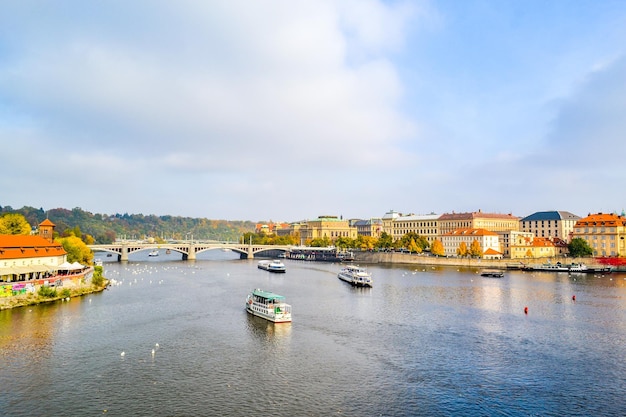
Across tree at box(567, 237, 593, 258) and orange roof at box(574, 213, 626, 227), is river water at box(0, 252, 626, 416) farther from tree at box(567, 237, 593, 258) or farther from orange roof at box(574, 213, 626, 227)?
orange roof at box(574, 213, 626, 227)

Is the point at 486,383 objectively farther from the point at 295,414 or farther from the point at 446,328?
the point at 446,328

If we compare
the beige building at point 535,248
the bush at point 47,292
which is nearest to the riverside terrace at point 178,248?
the bush at point 47,292

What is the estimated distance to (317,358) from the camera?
37.3 metres

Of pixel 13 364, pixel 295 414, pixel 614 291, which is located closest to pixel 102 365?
pixel 13 364

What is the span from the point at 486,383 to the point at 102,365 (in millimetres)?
25870

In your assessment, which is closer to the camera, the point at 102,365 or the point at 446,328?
the point at 102,365

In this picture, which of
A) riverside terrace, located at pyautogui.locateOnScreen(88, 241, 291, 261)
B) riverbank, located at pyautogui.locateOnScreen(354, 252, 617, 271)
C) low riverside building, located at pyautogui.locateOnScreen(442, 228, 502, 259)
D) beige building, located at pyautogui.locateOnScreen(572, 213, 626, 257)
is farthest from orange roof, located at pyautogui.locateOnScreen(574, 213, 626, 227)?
riverside terrace, located at pyautogui.locateOnScreen(88, 241, 291, 261)

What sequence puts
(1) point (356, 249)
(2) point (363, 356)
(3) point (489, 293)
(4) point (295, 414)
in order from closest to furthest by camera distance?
1. (4) point (295, 414)
2. (2) point (363, 356)
3. (3) point (489, 293)
4. (1) point (356, 249)

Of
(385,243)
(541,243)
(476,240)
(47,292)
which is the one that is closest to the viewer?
(47,292)

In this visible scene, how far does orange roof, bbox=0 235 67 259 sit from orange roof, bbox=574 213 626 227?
127 meters

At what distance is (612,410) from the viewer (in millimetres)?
27875

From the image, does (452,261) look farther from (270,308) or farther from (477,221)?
(270,308)

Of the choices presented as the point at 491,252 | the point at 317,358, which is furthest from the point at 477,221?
the point at 317,358

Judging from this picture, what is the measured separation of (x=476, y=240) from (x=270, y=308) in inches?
4190
